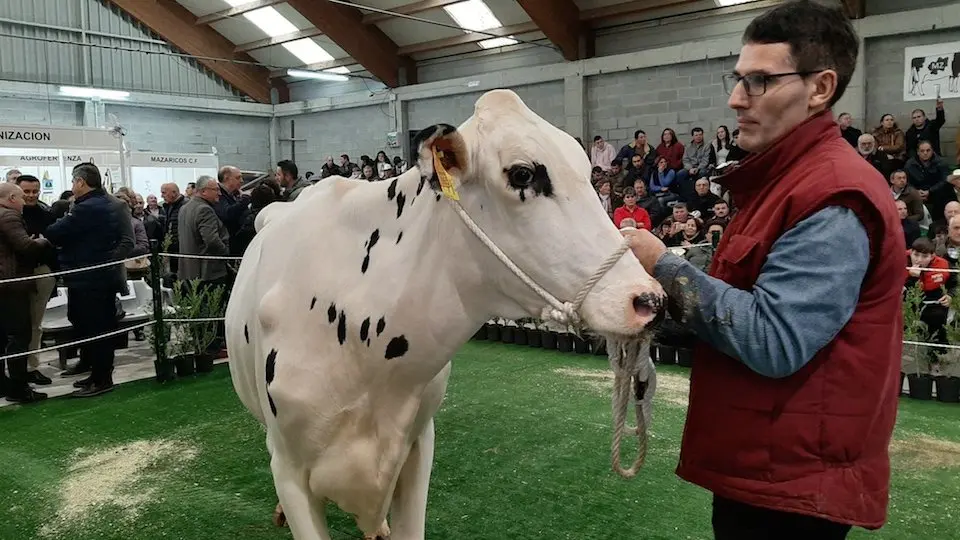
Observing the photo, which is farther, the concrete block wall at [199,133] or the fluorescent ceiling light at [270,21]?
the concrete block wall at [199,133]

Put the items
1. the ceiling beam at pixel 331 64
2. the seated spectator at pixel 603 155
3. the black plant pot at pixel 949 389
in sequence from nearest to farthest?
the black plant pot at pixel 949 389 < the seated spectator at pixel 603 155 < the ceiling beam at pixel 331 64

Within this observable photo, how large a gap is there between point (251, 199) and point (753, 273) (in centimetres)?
646

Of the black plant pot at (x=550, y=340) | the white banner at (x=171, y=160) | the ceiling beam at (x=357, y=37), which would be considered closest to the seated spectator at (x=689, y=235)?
the black plant pot at (x=550, y=340)

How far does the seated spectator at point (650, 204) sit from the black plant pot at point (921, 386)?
5.12 m

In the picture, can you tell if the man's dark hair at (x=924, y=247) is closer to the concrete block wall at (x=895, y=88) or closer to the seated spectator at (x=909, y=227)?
the seated spectator at (x=909, y=227)

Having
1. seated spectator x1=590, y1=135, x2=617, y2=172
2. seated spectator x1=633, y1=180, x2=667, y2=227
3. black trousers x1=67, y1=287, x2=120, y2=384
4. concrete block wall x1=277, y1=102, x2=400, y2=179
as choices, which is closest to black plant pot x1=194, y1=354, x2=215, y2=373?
black trousers x1=67, y1=287, x2=120, y2=384

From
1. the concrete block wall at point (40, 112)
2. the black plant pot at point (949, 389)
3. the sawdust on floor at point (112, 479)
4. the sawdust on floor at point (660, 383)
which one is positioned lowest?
the sawdust on floor at point (112, 479)

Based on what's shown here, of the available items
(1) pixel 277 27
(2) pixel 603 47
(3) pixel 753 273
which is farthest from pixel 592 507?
(1) pixel 277 27

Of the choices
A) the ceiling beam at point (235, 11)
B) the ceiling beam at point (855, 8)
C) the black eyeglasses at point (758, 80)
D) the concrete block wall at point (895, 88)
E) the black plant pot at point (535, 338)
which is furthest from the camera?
the ceiling beam at point (235, 11)

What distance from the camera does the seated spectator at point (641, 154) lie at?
1185 centimetres

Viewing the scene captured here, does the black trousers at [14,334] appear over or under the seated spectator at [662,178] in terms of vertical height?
under

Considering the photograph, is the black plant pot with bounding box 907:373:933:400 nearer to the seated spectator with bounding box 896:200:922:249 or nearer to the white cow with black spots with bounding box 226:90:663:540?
the seated spectator with bounding box 896:200:922:249

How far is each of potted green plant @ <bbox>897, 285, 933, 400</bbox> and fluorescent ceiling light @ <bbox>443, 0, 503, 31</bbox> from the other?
11.0m

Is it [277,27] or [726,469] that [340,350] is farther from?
[277,27]
